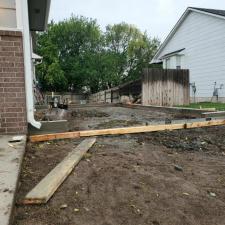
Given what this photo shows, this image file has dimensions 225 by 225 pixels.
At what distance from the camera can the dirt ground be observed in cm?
218

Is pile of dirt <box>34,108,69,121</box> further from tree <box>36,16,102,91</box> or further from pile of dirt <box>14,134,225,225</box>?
tree <box>36,16,102,91</box>

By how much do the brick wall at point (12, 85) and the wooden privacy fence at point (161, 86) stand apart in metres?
9.13

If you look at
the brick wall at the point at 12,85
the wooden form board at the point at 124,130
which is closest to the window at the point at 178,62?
the wooden form board at the point at 124,130

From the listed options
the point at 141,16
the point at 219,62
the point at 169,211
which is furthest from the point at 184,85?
the point at 141,16

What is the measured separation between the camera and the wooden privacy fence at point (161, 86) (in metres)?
13.0

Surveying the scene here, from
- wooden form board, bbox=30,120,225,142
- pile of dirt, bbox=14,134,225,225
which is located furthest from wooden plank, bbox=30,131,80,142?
pile of dirt, bbox=14,134,225,225

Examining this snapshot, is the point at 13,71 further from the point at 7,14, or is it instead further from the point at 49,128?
the point at 49,128

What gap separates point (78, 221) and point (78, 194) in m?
0.43

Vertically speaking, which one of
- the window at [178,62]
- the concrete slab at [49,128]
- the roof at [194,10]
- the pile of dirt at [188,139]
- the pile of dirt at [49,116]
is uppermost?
the roof at [194,10]

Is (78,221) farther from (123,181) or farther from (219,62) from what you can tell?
(219,62)

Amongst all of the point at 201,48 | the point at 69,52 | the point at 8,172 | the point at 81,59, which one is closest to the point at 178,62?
the point at 201,48

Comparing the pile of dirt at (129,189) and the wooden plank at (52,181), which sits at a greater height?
the wooden plank at (52,181)

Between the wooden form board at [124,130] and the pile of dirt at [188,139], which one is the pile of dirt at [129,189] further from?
the wooden form board at [124,130]

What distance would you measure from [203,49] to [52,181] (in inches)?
650
